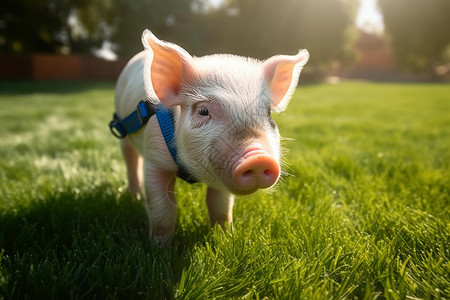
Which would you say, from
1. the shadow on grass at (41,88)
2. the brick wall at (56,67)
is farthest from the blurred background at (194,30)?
the shadow on grass at (41,88)

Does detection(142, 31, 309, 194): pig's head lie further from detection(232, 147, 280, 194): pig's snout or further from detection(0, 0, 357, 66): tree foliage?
detection(0, 0, 357, 66): tree foliage

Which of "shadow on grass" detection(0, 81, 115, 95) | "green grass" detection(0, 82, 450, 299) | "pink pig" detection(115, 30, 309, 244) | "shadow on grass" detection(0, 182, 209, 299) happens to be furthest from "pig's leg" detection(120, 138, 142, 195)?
"shadow on grass" detection(0, 81, 115, 95)

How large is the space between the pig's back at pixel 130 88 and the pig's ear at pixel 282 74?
786mm

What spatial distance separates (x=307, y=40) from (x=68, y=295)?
101ft

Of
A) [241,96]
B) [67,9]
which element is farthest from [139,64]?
[67,9]

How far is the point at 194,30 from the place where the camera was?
2992cm

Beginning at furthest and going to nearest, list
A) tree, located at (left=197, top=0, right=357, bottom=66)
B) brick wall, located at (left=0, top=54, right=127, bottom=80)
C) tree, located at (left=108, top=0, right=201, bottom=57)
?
tree, located at (left=197, top=0, right=357, bottom=66)
tree, located at (left=108, top=0, right=201, bottom=57)
brick wall, located at (left=0, top=54, right=127, bottom=80)

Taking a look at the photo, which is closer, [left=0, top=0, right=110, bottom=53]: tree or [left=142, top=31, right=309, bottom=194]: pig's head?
[left=142, top=31, right=309, bottom=194]: pig's head

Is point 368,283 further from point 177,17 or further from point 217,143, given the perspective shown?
point 177,17

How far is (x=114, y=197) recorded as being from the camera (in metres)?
2.49

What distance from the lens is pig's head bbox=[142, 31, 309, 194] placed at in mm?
1504

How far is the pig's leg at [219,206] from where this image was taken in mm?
2072

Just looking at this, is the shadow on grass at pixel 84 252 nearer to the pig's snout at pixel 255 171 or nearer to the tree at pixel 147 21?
the pig's snout at pixel 255 171

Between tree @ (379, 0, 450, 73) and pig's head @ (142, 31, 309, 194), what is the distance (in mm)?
38777
